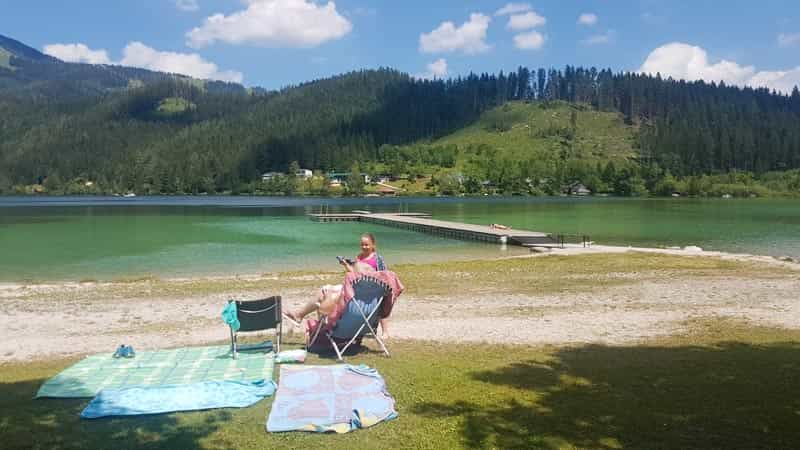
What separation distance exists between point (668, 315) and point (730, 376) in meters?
6.14

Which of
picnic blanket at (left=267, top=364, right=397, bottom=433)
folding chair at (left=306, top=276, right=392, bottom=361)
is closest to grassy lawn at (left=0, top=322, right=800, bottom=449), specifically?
picnic blanket at (left=267, top=364, right=397, bottom=433)

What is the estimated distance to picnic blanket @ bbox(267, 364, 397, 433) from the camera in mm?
6758

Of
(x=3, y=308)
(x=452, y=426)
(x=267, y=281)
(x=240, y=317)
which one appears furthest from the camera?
(x=267, y=281)

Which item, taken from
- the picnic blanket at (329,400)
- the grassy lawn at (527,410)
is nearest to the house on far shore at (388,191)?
the grassy lawn at (527,410)

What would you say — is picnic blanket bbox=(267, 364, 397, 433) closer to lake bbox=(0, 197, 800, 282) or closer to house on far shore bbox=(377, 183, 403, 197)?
lake bbox=(0, 197, 800, 282)

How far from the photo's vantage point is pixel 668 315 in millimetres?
14258

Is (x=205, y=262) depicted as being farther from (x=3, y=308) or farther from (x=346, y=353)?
(x=346, y=353)

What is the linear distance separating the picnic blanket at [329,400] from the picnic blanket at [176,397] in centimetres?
38

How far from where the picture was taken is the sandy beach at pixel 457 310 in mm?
12180

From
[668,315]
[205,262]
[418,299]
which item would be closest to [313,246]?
[205,262]

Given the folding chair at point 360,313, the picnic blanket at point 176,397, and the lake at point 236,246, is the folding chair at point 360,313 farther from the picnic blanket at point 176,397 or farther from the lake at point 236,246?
the lake at point 236,246

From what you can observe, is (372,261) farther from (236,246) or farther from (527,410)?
(236,246)

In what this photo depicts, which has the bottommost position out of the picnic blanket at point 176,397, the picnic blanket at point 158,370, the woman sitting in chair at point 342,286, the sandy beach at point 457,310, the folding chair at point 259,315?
the sandy beach at point 457,310

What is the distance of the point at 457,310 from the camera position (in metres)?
15.5
